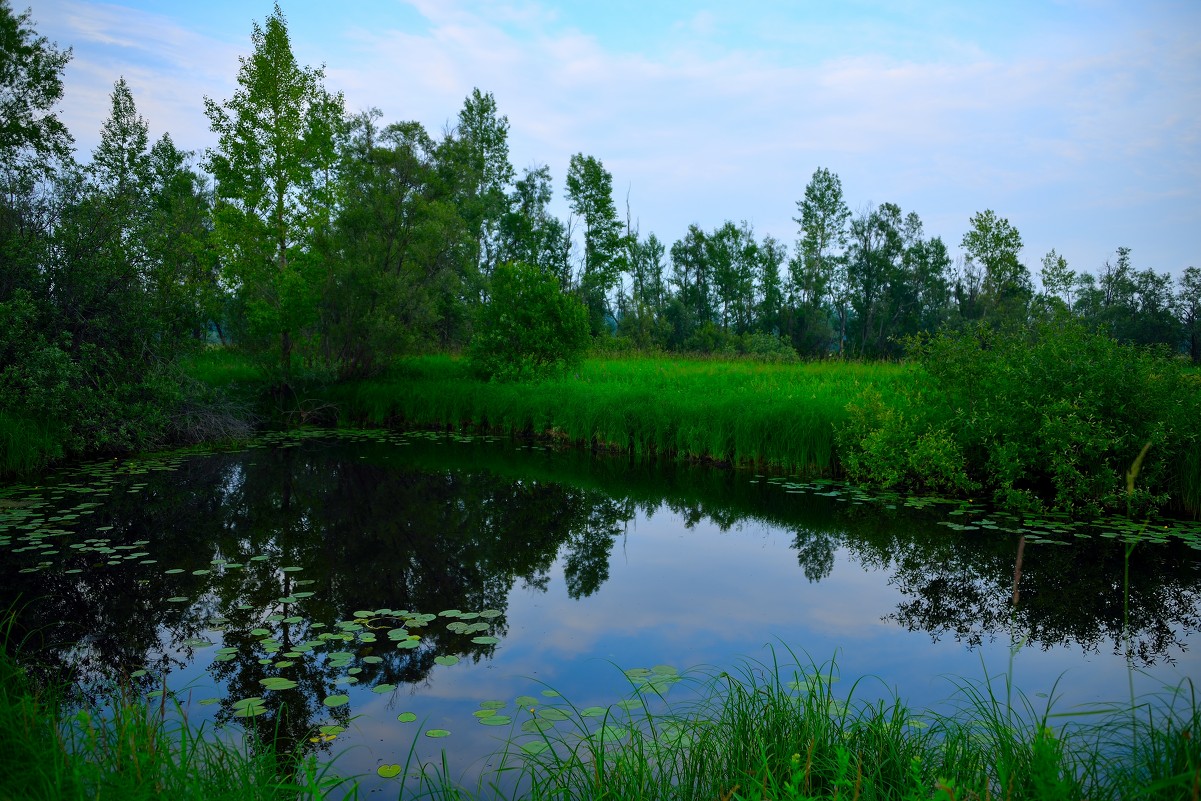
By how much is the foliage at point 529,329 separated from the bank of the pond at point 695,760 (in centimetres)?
1573

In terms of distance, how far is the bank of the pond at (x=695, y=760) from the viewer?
287cm

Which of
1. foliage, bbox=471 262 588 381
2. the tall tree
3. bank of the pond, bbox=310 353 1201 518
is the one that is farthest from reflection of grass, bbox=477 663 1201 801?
the tall tree

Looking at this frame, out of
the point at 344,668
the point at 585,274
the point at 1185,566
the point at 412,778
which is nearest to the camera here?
the point at 412,778

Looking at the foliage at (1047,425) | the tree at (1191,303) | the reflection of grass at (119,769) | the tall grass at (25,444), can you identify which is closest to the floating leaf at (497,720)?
the reflection of grass at (119,769)

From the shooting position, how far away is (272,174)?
21.2m

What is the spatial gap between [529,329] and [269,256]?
26.4 ft

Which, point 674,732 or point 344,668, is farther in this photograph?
point 344,668

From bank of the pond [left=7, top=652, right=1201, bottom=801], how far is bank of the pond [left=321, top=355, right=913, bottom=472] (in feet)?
28.2

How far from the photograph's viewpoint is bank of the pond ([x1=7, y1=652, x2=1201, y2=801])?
2873 millimetres

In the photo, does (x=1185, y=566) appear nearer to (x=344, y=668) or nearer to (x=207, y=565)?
(x=344, y=668)

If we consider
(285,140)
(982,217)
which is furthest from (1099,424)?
(982,217)

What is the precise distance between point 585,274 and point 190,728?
134 ft

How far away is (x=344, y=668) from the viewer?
5148 millimetres

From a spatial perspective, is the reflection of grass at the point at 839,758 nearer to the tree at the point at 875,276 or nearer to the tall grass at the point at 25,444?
the tall grass at the point at 25,444
